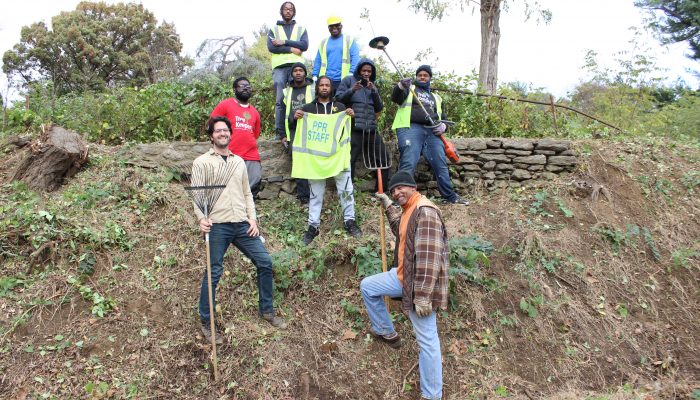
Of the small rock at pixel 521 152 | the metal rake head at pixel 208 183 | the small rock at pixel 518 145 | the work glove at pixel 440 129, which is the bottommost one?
the metal rake head at pixel 208 183

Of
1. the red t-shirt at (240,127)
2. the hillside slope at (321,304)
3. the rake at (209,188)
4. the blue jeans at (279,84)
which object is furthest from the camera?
the blue jeans at (279,84)

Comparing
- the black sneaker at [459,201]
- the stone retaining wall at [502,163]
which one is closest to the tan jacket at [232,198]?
the stone retaining wall at [502,163]

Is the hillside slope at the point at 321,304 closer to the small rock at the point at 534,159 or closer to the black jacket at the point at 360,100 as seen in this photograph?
the small rock at the point at 534,159

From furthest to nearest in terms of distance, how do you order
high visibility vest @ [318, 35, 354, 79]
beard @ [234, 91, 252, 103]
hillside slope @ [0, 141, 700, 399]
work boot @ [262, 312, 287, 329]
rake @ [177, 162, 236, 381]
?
1. high visibility vest @ [318, 35, 354, 79]
2. beard @ [234, 91, 252, 103]
3. work boot @ [262, 312, 287, 329]
4. hillside slope @ [0, 141, 700, 399]
5. rake @ [177, 162, 236, 381]

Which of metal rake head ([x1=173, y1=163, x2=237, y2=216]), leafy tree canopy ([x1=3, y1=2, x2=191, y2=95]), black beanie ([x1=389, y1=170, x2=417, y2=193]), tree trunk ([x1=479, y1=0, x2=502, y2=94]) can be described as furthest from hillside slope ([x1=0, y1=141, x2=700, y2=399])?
leafy tree canopy ([x1=3, y1=2, x2=191, y2=95])

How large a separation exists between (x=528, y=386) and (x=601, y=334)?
46.8 inches

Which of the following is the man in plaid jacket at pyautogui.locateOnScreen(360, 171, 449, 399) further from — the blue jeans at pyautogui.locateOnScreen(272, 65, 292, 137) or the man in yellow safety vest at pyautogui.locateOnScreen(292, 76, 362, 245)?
the blue jeans at pyautogui.locateOnScreen(272, 65, 292, 137)

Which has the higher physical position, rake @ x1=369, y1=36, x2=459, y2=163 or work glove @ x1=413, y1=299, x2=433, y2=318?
rake @ x1=369, y1=36, x2=459, y2=163

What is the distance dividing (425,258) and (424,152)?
10.6ft

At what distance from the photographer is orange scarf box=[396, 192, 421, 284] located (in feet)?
13.1

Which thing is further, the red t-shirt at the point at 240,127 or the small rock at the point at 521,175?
the small rock at the point at 521,175

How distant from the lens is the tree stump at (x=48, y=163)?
6207 mm

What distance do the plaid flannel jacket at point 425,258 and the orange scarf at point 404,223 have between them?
0.08 m

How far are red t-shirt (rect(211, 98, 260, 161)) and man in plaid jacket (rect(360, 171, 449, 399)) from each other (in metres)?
2.49
